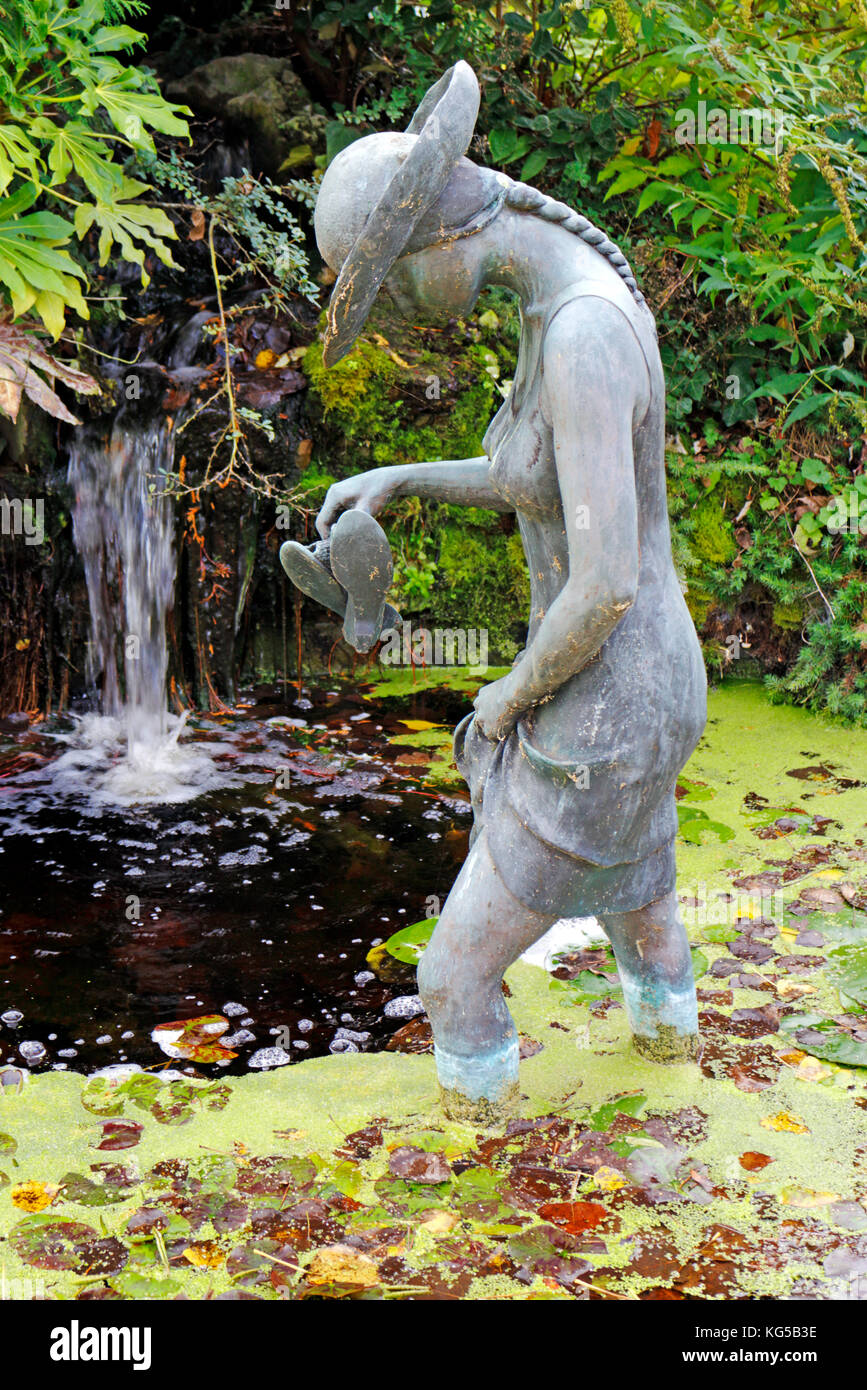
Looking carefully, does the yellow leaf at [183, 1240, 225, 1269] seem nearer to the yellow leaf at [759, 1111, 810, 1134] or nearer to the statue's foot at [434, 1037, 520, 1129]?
the statue's foot at [434, 1037, 520, 1129]

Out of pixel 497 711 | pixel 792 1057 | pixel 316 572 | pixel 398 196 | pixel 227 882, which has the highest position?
pixel 398 196

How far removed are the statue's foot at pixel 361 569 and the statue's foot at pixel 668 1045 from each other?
1.07m

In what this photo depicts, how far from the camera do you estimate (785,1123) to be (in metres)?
2.55

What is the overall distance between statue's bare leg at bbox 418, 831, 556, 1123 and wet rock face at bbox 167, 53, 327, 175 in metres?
5.08

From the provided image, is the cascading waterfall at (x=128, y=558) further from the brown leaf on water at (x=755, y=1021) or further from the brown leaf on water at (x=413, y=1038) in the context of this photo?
the brown leaf on water at (x=755, y=1021)

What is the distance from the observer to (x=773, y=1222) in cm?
226

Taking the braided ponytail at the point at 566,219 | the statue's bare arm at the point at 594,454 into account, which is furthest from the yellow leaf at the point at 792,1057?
the braided ponytail at the point at 566,219

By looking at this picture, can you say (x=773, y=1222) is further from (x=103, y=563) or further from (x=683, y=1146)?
(x=103, y=563)

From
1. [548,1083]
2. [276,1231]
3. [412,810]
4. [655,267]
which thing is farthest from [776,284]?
[276,1231]

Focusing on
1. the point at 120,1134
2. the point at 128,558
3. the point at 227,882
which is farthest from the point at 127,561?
the point at 120,1134

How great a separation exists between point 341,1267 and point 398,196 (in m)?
1.77

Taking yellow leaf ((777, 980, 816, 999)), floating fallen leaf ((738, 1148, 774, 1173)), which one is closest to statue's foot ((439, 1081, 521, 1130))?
floating fallen leaf ((738, 1148, 774, 1173))

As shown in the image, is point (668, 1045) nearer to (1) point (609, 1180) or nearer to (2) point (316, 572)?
(1) point (609, 1180)

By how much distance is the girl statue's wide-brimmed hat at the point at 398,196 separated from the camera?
1.97m
